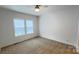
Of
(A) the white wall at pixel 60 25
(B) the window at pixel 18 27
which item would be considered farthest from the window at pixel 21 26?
(A) the white wall at pixel 60 25

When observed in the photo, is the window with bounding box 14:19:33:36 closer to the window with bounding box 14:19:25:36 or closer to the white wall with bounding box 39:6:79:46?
the window with bounding box 14:19:25:36

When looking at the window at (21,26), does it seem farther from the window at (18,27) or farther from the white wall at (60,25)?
the white wall at (60,25)

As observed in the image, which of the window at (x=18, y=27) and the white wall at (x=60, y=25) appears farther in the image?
the white wall at (x=60, y=25)

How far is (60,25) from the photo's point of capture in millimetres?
1284

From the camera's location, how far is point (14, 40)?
1.29m

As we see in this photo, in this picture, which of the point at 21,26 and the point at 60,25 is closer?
the point at 21,26


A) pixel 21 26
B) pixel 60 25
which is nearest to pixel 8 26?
pixel 21 26

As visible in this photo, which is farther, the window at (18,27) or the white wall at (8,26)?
the white wall at (8,26)

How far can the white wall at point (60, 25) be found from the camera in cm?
123

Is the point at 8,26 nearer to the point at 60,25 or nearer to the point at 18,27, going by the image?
the point at 18,27

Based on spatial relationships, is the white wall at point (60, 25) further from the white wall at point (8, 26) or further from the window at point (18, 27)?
the window at point (18, 27)

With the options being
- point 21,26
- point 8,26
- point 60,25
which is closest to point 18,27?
point 21,26

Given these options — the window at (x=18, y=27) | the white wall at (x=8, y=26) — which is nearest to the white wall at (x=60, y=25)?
the white wall at (x=8, y=26)
